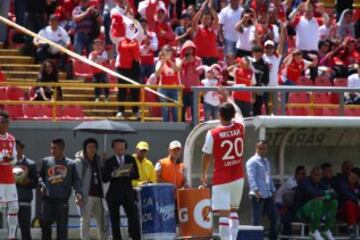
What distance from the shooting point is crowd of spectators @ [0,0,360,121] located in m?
29.1

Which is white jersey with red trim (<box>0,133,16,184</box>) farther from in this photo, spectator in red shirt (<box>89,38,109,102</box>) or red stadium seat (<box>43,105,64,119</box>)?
spectator in red shirt (<box>89,38,109,102</box>)

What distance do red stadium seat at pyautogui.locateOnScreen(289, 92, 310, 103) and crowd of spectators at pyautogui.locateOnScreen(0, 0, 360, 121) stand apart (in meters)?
0.54

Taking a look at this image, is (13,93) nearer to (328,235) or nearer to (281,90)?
(281,90)

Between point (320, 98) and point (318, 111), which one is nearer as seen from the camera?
point (318, 111)

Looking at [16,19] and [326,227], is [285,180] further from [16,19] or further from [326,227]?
[16,19]

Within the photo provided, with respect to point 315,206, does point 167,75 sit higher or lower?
higher

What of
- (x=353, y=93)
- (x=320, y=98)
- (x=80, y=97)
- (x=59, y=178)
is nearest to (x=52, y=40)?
(x=80, y=97)

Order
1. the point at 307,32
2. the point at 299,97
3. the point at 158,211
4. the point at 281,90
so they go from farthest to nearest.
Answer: the point at 307,32, the point at 299,97, the point at 281,90, the point at 158,211

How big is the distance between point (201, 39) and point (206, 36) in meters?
0.11

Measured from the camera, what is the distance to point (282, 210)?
1079 inches

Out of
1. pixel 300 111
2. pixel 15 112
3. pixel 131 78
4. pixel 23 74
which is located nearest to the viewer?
pixel 15 112

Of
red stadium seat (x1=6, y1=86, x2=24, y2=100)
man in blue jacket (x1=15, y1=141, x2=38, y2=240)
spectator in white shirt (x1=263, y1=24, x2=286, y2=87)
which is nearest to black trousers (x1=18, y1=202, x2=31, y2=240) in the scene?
man in blue jacket (x1=15, y1=141, x2=38, y2=240)

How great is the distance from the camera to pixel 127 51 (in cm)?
2959

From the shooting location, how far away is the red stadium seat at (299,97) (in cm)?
2892
